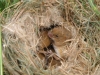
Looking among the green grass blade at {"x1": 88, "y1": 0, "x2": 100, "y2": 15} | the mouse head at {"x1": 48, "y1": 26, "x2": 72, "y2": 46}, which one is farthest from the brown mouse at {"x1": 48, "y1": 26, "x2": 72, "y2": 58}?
the green grass blade at {"x1": 88, "y1": 0, "x2": 100, "y2": 15}

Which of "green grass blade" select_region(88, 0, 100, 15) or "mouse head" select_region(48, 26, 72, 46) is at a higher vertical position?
"green grass blade" select_region(88, 0, 100, 15)

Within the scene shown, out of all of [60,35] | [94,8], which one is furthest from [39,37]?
[94,8]

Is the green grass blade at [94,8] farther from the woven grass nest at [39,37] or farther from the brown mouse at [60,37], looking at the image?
the brown mouse at [60,37]

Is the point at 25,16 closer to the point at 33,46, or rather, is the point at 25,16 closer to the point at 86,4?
the point at 33,46

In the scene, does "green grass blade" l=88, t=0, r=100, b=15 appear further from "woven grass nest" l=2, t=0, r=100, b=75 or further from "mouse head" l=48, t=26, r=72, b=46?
"mouse head" l=48, t=26, r=72, b=46

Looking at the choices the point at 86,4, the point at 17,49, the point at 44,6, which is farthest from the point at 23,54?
the point at 86,4

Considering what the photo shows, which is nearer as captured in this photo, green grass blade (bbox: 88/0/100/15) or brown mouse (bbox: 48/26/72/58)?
green grass blade (bbox: 88/0/100/15)

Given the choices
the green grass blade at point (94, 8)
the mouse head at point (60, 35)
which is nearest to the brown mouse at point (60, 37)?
the mouse head at point (60, 35)
